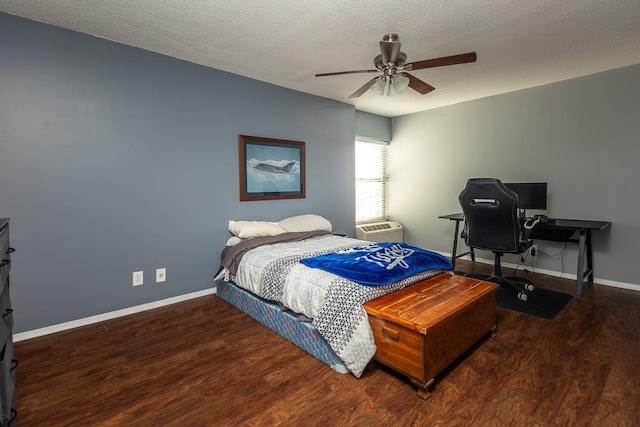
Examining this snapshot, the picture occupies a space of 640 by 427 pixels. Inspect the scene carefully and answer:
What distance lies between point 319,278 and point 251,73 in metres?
2.44

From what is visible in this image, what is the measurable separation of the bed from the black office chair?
826mm

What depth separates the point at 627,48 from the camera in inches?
112

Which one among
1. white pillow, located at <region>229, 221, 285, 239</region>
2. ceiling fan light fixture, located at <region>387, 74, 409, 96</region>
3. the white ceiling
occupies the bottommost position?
white pillow, located at <region>229, 221, 285, 239</region>

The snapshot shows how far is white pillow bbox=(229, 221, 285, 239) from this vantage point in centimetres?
332

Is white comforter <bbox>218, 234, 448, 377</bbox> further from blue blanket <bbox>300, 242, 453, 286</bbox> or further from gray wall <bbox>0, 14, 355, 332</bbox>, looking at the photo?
gray wall <bbox>0, 14, 355, 332</bbox>

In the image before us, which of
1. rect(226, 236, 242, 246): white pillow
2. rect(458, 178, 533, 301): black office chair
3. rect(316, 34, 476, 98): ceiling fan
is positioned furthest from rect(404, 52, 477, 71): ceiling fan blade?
rect(226, 236, 242, 246): white pillow

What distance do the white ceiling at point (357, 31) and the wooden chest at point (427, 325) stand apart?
6.46ft

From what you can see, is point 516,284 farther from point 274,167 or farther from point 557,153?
point 274,167

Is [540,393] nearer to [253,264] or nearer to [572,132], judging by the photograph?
[253,264]

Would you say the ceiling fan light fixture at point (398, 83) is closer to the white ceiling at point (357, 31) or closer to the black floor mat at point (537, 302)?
the white ceiling at point (357, 31)

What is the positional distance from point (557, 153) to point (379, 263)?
3.09m

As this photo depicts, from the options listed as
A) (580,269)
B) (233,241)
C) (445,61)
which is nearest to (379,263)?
(445,61)

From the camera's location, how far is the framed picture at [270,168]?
3557 millimetres

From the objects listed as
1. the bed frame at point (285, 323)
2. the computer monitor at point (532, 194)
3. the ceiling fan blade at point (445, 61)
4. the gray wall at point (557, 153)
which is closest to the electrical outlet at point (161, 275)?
the bed frame at point (285, 323)
